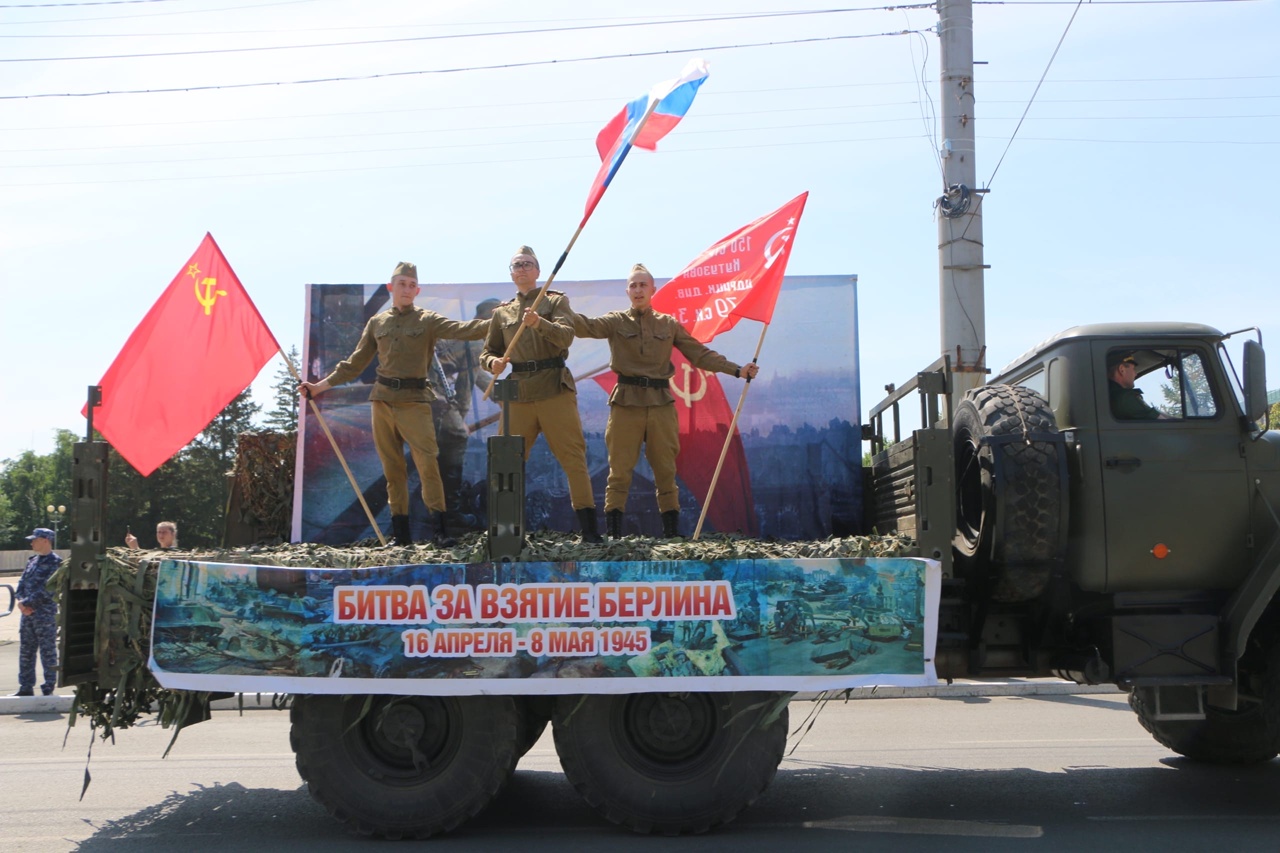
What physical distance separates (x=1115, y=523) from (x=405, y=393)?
15.2ft

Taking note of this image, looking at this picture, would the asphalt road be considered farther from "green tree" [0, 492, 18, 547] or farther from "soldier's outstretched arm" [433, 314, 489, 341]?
"green tree" [0, 492, 18, 547]

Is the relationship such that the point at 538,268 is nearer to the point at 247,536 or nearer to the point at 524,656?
the point at 524,656

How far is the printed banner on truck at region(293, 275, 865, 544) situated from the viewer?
10.5 m

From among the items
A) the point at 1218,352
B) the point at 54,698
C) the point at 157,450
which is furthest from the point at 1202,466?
the point at 54,698

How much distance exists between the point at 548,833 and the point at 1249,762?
4585 mm

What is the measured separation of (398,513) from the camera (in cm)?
761

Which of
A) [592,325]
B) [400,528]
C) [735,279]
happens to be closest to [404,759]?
[400,528]

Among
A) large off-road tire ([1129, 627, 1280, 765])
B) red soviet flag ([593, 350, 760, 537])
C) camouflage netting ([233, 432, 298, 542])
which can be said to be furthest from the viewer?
red soviet flag ([593, 350, 760, 537])

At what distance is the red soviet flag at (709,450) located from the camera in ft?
35.0

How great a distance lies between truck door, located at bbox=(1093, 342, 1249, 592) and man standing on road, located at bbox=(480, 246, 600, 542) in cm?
323

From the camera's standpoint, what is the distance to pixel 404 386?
758cm

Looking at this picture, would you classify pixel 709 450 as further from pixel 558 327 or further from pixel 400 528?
pixel 400 528

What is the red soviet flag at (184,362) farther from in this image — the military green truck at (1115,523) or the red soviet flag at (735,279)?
the military green truck at (1115,523)

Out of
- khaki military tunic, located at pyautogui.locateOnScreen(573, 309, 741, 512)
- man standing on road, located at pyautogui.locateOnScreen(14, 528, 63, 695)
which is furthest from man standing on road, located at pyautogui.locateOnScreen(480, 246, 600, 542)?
man standing on road, located at pyautogui.locateOnScreen(14, 528, 63, 695)
